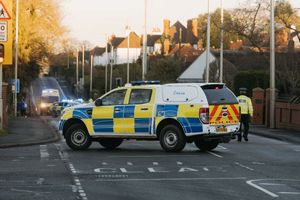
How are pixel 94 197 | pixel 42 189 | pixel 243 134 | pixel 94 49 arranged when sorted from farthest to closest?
pixel 94 49, pixel 243 134, pixel 42 189, pixel 94 197

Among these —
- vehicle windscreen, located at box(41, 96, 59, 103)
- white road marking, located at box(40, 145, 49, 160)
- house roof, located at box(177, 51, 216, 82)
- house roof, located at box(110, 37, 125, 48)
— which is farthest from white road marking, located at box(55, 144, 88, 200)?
house roof, located at box(110, 37, 125, 48)

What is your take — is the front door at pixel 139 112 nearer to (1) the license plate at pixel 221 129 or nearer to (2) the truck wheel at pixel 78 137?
(2) the truck wheel at pixel 78 137

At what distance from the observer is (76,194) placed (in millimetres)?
10750

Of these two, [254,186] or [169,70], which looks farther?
[169,70]

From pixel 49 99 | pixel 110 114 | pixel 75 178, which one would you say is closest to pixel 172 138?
pixel 110 114

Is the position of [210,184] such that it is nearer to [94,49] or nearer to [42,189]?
[42,189]

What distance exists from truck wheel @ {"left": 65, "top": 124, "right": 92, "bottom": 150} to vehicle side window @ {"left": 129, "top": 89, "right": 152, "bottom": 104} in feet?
5.59

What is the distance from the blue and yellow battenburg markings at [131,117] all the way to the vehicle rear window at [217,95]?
1.78 ft

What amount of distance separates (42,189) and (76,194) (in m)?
0.87

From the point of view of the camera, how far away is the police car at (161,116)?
1783cm

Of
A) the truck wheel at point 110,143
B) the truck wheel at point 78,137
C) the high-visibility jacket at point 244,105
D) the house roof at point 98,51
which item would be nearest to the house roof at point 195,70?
the high-visibility jacket at point 244,105

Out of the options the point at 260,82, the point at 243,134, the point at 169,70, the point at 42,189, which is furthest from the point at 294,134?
the point at 169,70

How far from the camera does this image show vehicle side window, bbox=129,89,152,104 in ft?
60.8

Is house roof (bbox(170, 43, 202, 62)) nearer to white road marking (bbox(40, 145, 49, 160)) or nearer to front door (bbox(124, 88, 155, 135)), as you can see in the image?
white road marking (bbox(40, 145, 49, 160))
